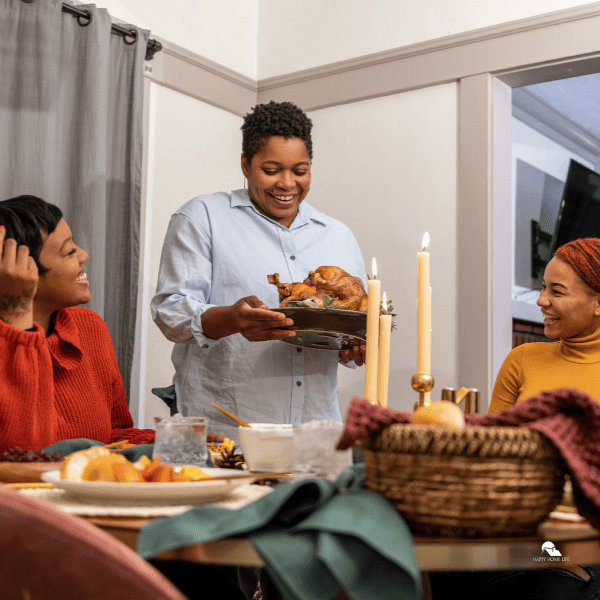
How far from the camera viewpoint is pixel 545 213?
15.7 feet

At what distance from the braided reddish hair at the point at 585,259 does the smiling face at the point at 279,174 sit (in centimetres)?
84

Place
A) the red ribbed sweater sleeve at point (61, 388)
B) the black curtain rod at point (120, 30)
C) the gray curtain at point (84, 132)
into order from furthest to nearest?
the black curtain rod at point (120, 30) → the gray curtain at point (84, 132) → the red ribbed sweater sleeve at point (61, 388)

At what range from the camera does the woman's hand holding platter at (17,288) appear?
1.72 m

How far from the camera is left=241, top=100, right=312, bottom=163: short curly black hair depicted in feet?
7.36

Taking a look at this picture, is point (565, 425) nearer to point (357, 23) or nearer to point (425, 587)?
point (425, 587)

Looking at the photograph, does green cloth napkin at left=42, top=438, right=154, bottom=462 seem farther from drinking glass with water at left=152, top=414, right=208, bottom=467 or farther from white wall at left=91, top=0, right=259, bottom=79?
white wall at left=91, top=0, right=259, bottom=79

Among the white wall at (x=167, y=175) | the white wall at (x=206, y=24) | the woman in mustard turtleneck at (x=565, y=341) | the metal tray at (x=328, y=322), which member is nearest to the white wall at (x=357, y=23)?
the white wall at (x=206, y=24)

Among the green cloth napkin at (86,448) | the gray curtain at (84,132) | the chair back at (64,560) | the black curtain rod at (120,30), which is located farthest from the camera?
the black curtain rod at (120,30)

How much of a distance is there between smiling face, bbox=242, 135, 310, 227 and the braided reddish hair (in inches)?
32.9

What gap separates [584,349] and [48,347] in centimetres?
151

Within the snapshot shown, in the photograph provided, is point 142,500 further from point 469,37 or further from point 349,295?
point 469,37

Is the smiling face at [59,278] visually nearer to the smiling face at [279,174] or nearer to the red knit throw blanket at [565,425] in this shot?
the smiling face at [279,174]

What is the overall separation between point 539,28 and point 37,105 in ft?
6.59

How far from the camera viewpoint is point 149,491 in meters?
0.82
